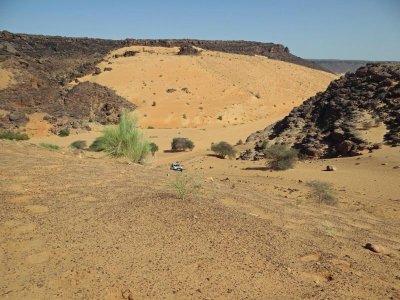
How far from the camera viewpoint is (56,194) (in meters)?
7.25

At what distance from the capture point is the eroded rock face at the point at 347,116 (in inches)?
742

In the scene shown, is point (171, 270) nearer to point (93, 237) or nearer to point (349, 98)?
point (93, 237)

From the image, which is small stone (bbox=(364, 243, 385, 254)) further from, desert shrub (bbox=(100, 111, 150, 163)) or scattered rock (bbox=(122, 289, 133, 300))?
desert shrub (bbox=(100, 111, 150, 163))

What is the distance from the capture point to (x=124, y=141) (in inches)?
589

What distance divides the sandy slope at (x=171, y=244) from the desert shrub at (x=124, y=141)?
226 inches

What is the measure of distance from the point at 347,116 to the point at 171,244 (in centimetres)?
1747

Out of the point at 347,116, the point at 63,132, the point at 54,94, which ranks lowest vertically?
the point at 63,132

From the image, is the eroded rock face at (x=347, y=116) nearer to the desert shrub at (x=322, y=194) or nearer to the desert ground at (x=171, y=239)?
the desert ground at (x=171, y=239)

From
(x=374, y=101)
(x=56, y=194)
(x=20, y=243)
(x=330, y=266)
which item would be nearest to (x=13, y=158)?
(x=56, y=194)

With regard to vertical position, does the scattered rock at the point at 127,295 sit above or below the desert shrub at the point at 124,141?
above

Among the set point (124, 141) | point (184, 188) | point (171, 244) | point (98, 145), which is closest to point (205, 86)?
point (98, 145)

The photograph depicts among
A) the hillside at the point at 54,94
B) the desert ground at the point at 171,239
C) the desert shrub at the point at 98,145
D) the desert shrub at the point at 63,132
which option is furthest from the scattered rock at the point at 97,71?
the desert ground at the point at 171,239

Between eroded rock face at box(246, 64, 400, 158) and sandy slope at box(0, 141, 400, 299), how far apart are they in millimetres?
10595

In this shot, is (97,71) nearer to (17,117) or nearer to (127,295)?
(17,117)
